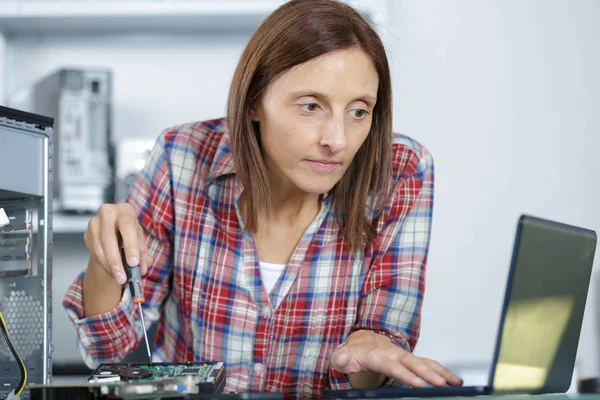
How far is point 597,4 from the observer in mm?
2268

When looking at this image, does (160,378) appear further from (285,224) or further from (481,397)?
(285,224)

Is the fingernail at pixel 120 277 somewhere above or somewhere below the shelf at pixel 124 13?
below

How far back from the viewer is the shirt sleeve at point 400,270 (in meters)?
1.20

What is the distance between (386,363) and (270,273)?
1.28 ft

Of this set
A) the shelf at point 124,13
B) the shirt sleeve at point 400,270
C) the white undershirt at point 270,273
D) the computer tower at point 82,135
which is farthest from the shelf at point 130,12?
the white undershirt at point 270,273

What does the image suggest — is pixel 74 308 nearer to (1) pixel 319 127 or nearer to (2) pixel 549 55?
(1) pixel 319 127

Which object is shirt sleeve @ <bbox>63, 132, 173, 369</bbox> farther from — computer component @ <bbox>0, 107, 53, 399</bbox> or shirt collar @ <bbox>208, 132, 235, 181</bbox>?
computer component @ <bbox>0, 107, 53, 399</bbox>

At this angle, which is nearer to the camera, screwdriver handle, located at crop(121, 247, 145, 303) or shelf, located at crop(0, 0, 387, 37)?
screwdriver handle, located at crop(121, 247, 145, 303)

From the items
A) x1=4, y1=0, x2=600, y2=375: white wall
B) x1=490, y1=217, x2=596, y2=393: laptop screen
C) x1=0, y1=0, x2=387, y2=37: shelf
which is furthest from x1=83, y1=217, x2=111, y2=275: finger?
x1=4, y1=0, x2=600, y2=375: white wall

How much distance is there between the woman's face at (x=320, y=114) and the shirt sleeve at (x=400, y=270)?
0.19 metres

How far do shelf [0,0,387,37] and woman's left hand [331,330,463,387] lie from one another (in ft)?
3.75

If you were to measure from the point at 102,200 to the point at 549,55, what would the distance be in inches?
60.7

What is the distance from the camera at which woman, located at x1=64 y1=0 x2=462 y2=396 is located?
3.60ft

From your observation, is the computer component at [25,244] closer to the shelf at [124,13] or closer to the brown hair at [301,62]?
the brown hair at [301,62]
